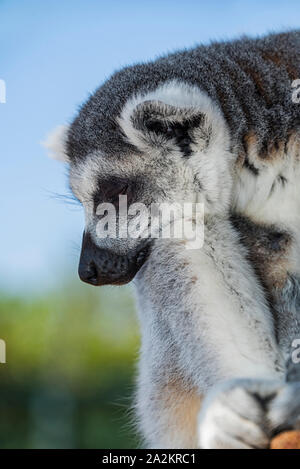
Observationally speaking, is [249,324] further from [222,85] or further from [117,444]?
[117,444]

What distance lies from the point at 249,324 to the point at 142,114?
1.01m

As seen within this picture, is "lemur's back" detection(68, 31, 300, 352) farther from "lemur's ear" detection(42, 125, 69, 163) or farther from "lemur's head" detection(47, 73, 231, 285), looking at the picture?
"lemur's ear" detection(42, 125, 69, 163)

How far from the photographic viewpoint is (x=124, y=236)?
9.35 feet

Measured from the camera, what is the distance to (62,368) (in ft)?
28.7

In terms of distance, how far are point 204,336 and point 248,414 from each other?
429 mm

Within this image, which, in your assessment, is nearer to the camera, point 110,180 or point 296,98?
point 296,98

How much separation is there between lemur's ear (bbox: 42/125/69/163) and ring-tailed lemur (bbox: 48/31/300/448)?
0.27 meters

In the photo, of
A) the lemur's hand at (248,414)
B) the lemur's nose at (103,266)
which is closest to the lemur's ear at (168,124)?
the lemur's nose at (103,266)

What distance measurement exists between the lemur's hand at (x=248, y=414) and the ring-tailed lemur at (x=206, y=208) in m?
0.06

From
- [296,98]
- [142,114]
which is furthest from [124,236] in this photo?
[296,98]

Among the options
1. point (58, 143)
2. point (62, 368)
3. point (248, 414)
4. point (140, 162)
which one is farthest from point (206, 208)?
point (62, 368)

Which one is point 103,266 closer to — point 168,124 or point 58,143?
point 168,124

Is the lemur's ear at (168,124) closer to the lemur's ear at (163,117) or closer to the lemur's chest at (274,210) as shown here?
the lemur's ear at (163,117)

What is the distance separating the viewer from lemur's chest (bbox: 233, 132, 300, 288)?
2703mm
